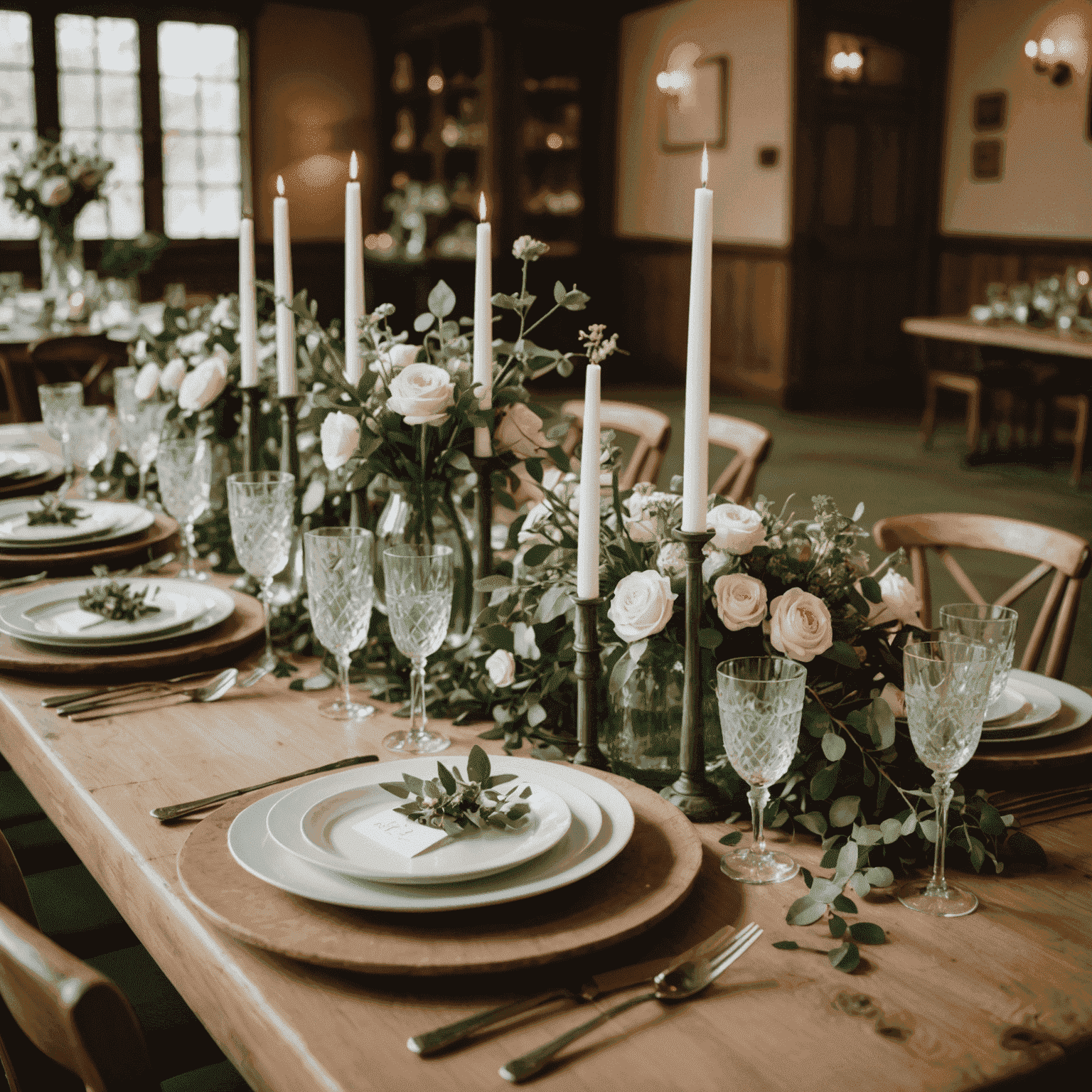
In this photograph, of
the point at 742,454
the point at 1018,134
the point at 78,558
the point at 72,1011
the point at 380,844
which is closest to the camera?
the point at 72,1011

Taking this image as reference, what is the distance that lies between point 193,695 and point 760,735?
703mm

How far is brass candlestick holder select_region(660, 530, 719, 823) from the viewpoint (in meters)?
1.06

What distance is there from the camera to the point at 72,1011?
2.15ft

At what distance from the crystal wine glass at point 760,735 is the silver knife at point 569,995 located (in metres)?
0.11

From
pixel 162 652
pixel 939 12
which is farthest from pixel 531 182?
pixel 162 652

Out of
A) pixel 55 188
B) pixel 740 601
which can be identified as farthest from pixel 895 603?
pixel 55 188

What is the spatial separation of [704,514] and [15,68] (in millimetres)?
8818

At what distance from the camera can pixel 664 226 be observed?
30.1 feet

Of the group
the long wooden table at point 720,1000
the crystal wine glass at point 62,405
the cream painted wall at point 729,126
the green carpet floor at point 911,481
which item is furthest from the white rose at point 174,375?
the cream painted wall at point 729,126

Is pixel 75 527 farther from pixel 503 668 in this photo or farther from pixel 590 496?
pixel 590 496

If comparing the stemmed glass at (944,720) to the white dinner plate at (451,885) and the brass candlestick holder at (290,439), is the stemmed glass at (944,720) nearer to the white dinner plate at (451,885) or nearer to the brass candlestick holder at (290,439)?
the white dinner plate at (451,885)

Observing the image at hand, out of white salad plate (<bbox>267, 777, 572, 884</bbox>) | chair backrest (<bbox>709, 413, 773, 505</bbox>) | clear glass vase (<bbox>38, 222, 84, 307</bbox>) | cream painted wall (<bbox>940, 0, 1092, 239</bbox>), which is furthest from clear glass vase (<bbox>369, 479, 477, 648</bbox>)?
cream painted wall (<bbox>940, 0, 1092, 239</bbox>)

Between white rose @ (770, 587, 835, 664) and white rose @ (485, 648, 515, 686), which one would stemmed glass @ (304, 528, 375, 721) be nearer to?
white rose @ (485, 648, 515, 686)

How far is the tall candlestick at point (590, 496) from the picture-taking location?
1.06m
